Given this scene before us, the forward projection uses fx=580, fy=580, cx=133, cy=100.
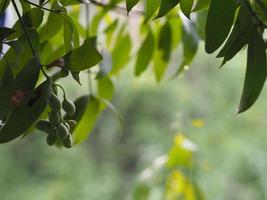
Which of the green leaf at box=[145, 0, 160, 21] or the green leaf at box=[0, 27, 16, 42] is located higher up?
the green leaf at box=[0, 27, 16, 42]

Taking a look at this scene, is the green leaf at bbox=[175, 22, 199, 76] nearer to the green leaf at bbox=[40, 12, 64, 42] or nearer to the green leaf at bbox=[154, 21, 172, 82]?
the green leaf at bbox=[154, 21, 172, 82]

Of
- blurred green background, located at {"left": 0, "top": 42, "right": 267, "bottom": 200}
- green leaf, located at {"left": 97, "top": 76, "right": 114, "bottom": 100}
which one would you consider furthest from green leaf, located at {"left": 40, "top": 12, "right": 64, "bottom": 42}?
blurred green background, located at {"left": 0, "top": 42, "right": 267, "bottom": 200}

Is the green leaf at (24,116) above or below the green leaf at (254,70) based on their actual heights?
above

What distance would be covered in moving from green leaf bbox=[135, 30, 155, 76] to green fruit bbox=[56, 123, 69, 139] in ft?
1.09

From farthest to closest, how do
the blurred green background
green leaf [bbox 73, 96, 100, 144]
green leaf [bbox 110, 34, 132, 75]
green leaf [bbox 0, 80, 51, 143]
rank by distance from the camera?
the blurred green background
green leaf [bbox 110, 34, 132, 75]
green leaf [bbox 73, 96, 100, 144]
green leaf [bbox 0, 80, 51, 143]

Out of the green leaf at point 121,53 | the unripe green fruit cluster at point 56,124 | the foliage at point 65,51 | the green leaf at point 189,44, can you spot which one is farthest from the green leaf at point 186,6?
the green leaf at point 121,53

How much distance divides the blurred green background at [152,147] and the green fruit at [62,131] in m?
1.80

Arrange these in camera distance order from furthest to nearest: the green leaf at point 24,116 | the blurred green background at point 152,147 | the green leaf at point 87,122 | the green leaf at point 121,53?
the blurred green background at point 152,147, the green leaf at point 121,53, the green leaf at point 87,122, the green leaf at point 24,116

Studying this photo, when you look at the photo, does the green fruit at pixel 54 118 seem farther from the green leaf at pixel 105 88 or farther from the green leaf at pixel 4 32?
the green leaf at pixel 105 88

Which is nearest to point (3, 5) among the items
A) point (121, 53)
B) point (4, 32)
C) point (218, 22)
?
point (4, 32)

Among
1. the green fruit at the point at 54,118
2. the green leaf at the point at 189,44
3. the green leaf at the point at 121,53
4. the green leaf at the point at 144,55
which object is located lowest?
the green leaf at the point at 121,53

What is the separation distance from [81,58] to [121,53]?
15.3 inches

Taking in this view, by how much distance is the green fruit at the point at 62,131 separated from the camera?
1.16 ft

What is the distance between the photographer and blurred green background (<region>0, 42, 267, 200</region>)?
88.3 inches
